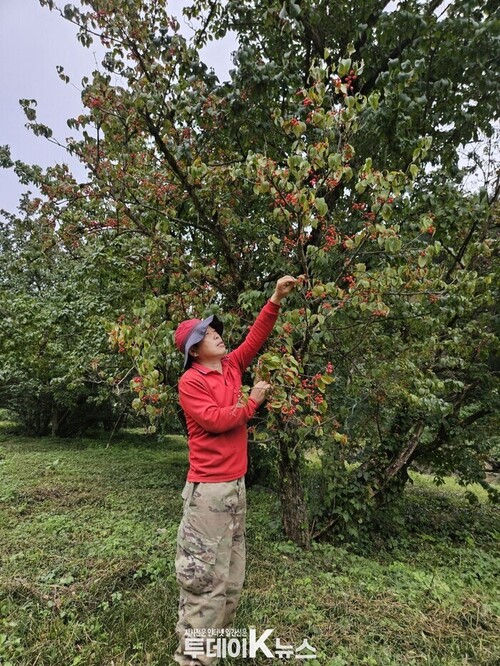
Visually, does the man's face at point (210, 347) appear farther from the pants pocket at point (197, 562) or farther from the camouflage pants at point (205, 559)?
the pants pocket at point (197, 562)

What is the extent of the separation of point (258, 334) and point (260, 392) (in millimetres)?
482

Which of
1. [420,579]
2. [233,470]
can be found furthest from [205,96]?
[420,579]

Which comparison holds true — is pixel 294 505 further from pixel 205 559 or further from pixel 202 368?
pixel 202 368

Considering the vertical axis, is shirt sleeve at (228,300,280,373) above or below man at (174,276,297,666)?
above

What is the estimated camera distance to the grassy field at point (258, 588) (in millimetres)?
2889

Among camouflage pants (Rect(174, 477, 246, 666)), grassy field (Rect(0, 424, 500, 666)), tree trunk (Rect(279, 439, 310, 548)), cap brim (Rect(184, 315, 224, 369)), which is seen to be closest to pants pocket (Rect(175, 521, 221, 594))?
camouflage pants (Rect(174, 477, 246, 666))

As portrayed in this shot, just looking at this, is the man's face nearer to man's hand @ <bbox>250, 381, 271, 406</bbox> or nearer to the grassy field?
man's hand @ <bbox>250, 381, 271, 406</bbox>

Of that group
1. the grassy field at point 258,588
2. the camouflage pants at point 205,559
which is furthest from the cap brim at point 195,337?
the grassy field at point 258,588

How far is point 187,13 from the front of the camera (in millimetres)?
4359

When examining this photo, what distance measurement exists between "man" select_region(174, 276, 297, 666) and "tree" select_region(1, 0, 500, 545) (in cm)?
28

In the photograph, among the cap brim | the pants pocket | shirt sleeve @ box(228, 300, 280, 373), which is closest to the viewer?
the pants pocket

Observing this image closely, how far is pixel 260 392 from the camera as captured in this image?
2.46 m

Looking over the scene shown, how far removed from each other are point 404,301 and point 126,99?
2902 mm

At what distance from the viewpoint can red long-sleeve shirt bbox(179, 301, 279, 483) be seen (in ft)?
7.73
